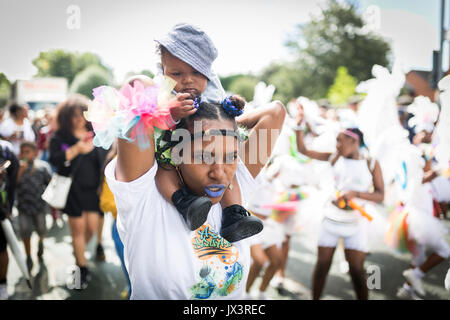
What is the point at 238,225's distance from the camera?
131cm

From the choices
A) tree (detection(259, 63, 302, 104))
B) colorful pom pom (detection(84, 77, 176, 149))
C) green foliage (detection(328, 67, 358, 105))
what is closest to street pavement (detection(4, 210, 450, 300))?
colorful pom pom (detection(84, 77, 176, 149))

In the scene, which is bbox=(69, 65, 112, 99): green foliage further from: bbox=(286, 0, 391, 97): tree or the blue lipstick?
bbox=(286, 0, 391, 97): tree

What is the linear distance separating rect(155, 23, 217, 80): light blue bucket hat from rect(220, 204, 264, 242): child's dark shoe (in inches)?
22.8

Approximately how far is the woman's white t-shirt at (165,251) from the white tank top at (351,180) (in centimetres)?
220

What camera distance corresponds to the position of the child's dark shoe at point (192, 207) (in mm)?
1162

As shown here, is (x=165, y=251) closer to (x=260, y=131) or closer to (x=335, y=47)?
(x=260, y=131)

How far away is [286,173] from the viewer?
473 cm

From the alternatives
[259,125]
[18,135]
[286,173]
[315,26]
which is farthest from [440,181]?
[315,26]

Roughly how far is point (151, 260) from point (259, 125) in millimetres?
717

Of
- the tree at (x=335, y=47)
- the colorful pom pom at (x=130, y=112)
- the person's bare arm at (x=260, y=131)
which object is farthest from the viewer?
the tree at (x=335, y=47)

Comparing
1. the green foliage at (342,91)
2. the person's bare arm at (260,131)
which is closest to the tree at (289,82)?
the green foliage at (342,91)

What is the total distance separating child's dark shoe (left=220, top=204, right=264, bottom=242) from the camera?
131 centimetres

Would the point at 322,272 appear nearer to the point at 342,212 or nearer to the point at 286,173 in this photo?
the point at 342,212

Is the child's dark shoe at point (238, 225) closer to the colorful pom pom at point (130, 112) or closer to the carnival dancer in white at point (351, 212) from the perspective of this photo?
the colorful pom pom at point (130, 112)
